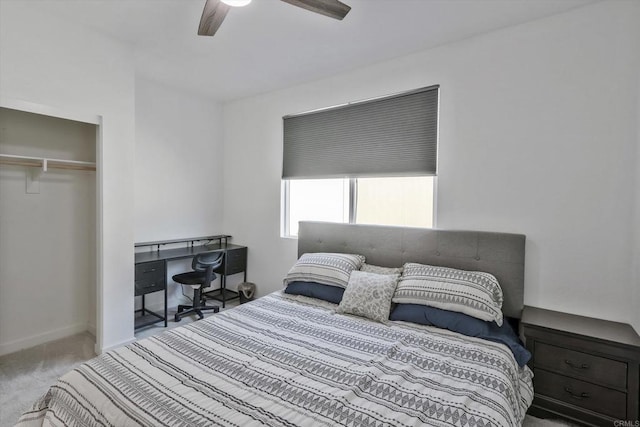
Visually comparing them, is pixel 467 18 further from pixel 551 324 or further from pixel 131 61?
pixel 131 61

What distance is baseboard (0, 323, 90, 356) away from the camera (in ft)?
8.93

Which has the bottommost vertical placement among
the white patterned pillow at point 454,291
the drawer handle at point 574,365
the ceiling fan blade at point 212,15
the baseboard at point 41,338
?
the baseboard at point 41,338

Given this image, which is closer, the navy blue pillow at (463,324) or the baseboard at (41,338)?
the navy blue pillow at (463,324)

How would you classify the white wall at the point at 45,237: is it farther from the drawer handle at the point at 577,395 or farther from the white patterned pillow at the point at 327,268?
the drawer handle at the point at 577,395

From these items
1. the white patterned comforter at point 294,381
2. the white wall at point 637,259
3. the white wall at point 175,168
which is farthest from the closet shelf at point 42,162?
the white wall at point 637,259

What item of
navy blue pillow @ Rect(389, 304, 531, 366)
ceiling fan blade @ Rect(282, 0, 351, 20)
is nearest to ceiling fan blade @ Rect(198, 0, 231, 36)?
ceiling fan blade @ Rect(282, 0, 351, 20)

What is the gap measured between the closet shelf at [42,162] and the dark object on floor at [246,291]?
6.95 ft

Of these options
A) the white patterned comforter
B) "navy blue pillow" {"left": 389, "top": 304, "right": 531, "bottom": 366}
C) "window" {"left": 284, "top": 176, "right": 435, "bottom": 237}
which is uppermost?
"window" {"left": 284, "top": 176, "right": 435, "bottom": 237}

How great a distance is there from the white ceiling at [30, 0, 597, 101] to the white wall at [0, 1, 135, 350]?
0.15m

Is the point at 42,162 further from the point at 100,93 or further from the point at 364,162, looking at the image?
the point at 364,162

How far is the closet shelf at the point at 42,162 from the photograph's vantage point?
261 centimetres

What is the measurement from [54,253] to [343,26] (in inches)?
134

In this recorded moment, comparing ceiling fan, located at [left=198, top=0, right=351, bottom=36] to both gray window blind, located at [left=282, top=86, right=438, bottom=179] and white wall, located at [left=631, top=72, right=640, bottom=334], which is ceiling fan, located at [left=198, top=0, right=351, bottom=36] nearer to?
gray window blind, located at [left=282, top=86, right=438, bottom=179]

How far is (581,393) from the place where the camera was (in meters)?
1.85
